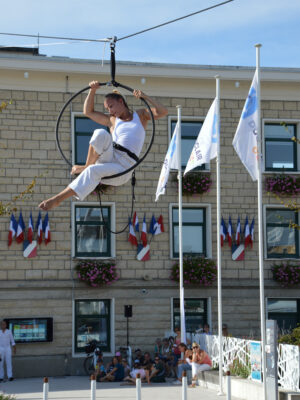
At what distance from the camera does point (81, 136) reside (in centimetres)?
2372

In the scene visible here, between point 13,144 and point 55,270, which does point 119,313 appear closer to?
point 55,270

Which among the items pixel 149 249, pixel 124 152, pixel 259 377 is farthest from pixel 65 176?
pixel 124 152

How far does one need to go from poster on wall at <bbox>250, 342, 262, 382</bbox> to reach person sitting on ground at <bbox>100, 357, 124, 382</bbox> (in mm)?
5038

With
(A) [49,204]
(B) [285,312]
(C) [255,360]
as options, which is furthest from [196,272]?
(A) [49,204]

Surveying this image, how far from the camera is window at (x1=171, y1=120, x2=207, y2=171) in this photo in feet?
79.8

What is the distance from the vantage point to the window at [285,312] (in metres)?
24.2

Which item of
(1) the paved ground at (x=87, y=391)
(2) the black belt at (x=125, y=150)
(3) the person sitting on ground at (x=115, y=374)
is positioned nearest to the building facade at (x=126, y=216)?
(1) the paved ground at (x=87, y=391)

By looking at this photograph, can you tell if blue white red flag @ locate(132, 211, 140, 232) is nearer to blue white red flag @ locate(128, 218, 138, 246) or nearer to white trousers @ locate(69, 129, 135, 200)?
blue white red flag @ locate(128, 218, 138, 246)

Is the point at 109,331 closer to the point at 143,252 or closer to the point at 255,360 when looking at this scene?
the point at 143,252

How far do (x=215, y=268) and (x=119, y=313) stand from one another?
120 inches

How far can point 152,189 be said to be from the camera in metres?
23.8

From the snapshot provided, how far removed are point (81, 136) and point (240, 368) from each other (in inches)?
358

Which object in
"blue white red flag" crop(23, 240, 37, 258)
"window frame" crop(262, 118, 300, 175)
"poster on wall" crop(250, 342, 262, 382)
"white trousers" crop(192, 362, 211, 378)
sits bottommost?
"white trousers" crop(192, 362, 211, 378)

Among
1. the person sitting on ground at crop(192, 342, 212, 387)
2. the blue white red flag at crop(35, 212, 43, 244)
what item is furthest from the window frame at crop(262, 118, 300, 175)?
the person sitting on ground at crop(192, 342, 212, 387)
